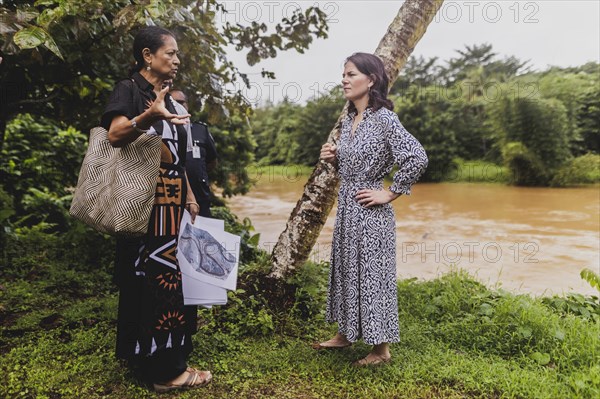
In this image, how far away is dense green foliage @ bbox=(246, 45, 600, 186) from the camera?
17.0 metres

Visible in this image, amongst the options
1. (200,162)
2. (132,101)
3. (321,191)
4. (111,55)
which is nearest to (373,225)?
(321,191)

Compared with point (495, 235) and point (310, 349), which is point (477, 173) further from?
point (310, 349)

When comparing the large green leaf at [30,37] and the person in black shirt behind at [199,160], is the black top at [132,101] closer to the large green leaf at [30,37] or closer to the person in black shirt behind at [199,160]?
the large green leaf at [30,37]

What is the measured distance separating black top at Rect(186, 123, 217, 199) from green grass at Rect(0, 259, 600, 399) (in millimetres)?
774

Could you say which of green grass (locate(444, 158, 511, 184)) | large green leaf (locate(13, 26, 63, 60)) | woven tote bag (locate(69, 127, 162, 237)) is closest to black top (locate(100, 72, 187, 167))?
woven tote bag (locate(69, 127, 162, 237))

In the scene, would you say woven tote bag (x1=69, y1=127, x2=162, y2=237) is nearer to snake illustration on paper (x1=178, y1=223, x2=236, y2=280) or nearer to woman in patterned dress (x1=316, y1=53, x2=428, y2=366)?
snake illustration on paper (x1=178, y1=223, x2=236, y2=280)

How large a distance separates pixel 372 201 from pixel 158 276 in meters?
1.12

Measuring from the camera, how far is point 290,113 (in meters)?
31.0

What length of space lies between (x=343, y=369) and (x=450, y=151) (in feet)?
69.6

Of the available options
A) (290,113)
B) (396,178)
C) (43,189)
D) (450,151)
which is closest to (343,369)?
(396,178)

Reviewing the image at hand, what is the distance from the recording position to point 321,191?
319 cm

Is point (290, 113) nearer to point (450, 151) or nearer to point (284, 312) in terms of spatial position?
point (450, 151)

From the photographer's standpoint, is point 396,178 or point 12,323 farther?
point 12,323

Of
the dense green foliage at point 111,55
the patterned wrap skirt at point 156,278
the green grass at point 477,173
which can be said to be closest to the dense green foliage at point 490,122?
the green grass at point 477,173
